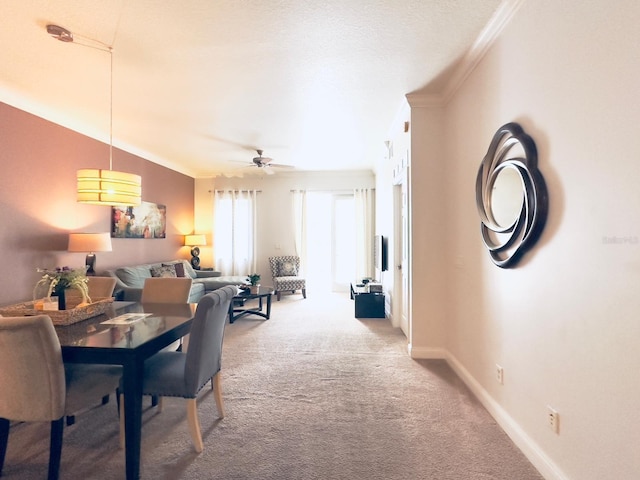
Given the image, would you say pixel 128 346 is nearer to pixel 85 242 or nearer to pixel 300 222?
pixel 85 242

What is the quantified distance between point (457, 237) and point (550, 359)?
56.1 inches

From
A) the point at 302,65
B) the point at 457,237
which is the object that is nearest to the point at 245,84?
the point at 302,65

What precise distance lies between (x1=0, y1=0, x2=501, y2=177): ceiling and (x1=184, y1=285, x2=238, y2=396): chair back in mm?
1901

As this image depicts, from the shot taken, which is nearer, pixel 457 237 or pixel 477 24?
pixel 477 24

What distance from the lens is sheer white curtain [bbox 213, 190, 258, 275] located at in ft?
23.0

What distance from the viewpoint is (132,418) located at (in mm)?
1596

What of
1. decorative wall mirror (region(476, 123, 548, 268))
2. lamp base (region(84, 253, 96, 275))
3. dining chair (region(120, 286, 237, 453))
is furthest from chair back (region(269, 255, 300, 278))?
decorative wall mirror (region(476, 123, 548, 268))

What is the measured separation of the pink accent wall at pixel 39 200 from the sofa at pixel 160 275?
375 millimetres

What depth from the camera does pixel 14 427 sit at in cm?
211

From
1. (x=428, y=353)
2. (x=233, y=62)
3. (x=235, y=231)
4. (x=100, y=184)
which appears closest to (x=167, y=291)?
(x=100, y=184)

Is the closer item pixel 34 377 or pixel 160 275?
pixel 34 377

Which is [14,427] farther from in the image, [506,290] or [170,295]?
[506,290]

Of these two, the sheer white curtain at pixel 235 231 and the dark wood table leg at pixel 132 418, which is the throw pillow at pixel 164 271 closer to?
the sheer white curtain at pixel 235 231

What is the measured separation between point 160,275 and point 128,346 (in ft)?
13.0
